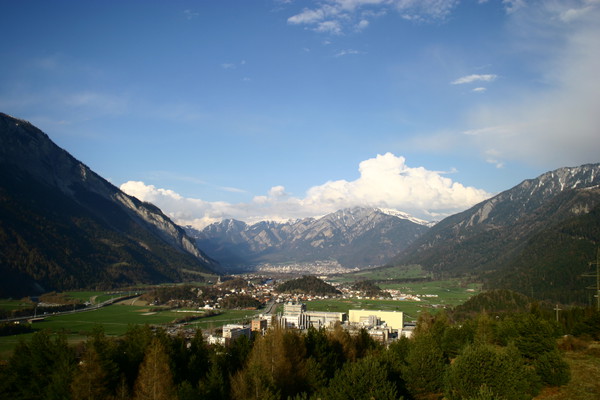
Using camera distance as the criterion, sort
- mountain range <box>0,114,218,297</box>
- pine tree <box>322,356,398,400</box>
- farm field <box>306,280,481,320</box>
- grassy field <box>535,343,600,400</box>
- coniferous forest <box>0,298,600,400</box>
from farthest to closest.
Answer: mountain range <box>0,114,218,297</box> → farm field <box>306,280,481,320</box> → grassy field <box>535,343,600,400</box> → coniferous forest <box>0,298,600,400</box> → pine tree <box>322,356,398,400</box>

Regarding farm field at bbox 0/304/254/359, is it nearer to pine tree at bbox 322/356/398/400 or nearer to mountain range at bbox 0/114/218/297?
mountain range at bbox 0/114/218/297

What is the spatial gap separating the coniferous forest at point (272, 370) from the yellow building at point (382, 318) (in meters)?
45.4

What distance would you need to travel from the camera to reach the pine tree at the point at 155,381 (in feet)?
82.1

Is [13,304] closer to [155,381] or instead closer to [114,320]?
[114,320]

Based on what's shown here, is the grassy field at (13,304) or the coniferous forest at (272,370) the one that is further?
the grassy field at (13,304)

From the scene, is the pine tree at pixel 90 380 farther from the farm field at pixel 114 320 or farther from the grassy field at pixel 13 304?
the grassy field at pixel 13 304

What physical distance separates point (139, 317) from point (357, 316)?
153ft

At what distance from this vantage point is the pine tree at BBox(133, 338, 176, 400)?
2502cm

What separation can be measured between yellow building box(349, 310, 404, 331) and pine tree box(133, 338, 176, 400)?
6186cm

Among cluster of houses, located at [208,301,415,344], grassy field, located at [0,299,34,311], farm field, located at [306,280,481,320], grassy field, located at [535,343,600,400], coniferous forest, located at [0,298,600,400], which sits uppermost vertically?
coniferous forest, located at [0,298,600,400]

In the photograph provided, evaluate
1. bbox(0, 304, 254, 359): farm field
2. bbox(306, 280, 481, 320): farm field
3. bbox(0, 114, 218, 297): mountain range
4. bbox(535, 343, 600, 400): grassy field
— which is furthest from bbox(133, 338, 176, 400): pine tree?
bbox(0, 114, 218, 297): mountain range

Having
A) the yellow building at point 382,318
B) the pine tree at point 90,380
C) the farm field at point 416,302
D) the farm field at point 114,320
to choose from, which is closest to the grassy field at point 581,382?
the pine tree at point 90,380

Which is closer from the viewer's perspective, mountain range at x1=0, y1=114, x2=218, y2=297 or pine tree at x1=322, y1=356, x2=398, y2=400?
pine tree at x1=322, y1=356, x2=398, y2=400

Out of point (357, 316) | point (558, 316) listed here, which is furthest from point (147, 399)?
point (357, 316)
